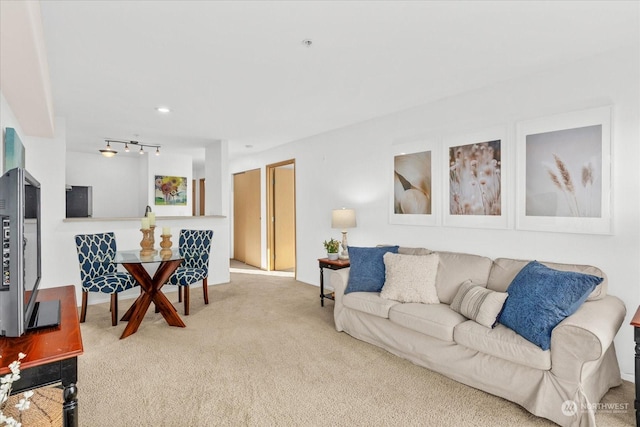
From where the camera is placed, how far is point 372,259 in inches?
134

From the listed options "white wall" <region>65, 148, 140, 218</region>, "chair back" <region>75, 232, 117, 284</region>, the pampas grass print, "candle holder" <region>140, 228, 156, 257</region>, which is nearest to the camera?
the pampas grass print

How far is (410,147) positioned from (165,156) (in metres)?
5.38

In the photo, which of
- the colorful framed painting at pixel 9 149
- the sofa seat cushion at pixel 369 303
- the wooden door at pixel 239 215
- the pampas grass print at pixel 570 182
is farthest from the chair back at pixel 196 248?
the pampas grass print at pixel 570 182

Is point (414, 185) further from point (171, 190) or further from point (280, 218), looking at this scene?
point (171, 190)

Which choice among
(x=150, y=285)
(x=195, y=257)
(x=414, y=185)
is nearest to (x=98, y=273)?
(x=150, y=285)

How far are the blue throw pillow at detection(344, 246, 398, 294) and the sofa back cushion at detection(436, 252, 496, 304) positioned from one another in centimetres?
54

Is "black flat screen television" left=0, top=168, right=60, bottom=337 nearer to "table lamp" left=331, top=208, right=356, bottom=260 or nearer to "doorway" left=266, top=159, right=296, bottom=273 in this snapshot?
"table lamp" left=331, top=208, right=356, bottom=260

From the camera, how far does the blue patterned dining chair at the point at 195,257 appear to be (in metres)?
4.13

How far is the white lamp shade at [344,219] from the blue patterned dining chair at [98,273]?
2377 millimetres

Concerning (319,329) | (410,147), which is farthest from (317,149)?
(319,329)

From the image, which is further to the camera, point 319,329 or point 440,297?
point 319,329

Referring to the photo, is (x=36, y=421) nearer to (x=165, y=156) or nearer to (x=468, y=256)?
(x=468, y=256)

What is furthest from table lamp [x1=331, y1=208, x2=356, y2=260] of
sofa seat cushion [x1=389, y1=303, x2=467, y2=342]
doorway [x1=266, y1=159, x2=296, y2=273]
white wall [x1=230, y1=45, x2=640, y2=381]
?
doorway [x1=266, y1=159, x2=296, y2=273]

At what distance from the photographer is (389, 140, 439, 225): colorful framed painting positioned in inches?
145
